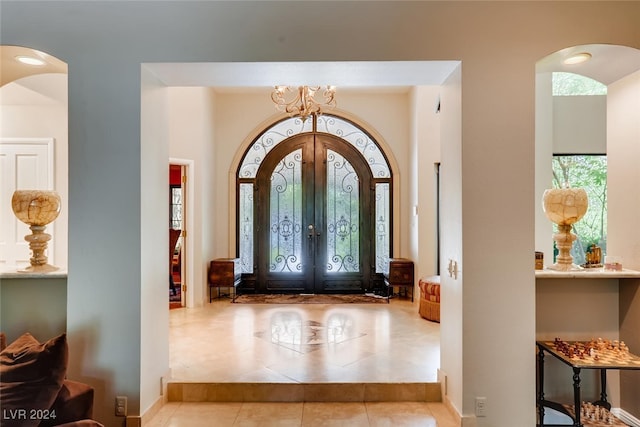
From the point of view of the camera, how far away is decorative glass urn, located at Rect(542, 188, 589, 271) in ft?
8.78

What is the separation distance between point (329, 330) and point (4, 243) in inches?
151

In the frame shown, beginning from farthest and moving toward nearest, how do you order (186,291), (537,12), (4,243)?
(186,291), (4,243), (537,12)

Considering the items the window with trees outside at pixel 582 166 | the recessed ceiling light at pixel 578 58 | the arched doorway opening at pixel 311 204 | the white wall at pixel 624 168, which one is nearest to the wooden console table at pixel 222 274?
the arched doorway opening at pixel 311 204

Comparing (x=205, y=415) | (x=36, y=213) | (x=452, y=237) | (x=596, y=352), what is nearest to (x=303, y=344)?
(x=205, y=415)

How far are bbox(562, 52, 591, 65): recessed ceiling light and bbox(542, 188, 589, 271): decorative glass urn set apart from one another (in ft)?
3.03

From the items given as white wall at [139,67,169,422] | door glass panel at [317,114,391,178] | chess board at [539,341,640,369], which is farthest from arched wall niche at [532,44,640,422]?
door glass panel at [317,114,391,178]

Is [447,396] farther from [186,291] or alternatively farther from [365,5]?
[186,291]

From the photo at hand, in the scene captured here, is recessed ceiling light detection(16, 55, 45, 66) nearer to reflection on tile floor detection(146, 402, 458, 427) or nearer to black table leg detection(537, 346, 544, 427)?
reflection on tile floor detection(146, 402, 458, 427)

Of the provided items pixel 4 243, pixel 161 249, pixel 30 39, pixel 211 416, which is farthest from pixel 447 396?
pixel 4 243

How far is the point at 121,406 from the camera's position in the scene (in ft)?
8.50

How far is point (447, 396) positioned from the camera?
2.90m

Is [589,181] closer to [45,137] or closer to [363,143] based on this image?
[363,143]

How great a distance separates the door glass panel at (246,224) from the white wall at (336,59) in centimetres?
402

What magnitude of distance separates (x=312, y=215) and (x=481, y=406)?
4.43 m
